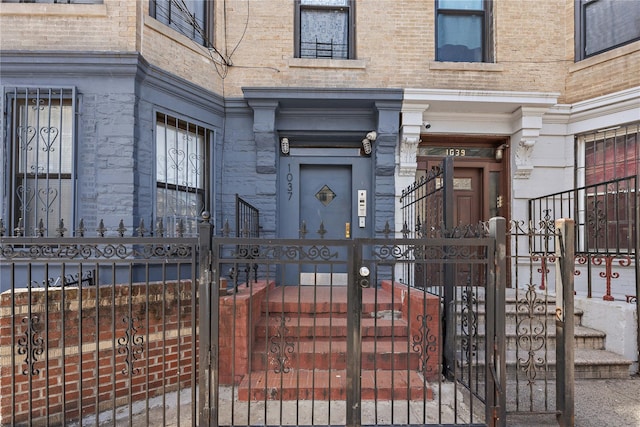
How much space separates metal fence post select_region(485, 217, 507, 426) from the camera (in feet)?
11.1

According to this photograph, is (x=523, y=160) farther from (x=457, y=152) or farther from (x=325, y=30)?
(x=325, y=30)

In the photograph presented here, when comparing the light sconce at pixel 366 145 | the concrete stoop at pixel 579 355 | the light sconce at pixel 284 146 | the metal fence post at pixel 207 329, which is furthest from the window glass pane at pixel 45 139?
the concrete stoop at pixel 579 355

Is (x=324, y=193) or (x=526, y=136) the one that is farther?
(x=324, y=193)

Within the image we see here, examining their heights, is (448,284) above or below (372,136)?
below

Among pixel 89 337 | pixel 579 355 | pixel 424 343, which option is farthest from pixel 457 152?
pixel 89 337

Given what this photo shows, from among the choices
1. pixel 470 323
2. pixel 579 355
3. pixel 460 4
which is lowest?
pixel 579 355

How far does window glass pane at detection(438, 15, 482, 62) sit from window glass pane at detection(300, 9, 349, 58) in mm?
1717

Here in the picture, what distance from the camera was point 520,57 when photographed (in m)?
6.49

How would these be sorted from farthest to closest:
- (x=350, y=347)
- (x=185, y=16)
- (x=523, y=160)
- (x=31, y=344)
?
(x=523, y=160), (x=185, y=16), (x=350, y=347), (x=31, y=344)

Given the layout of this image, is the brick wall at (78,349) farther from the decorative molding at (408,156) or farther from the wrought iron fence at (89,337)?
the decorative molding at (408,156)

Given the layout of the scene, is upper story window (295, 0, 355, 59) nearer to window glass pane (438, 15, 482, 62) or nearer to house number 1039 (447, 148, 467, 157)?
window glass pane (438, 15, 482, 62)

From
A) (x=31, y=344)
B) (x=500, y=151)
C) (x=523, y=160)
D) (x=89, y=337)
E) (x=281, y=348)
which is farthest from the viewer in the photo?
(x=500, y=151)

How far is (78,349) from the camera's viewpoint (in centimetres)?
365

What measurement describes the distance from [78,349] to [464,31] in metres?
7.40
